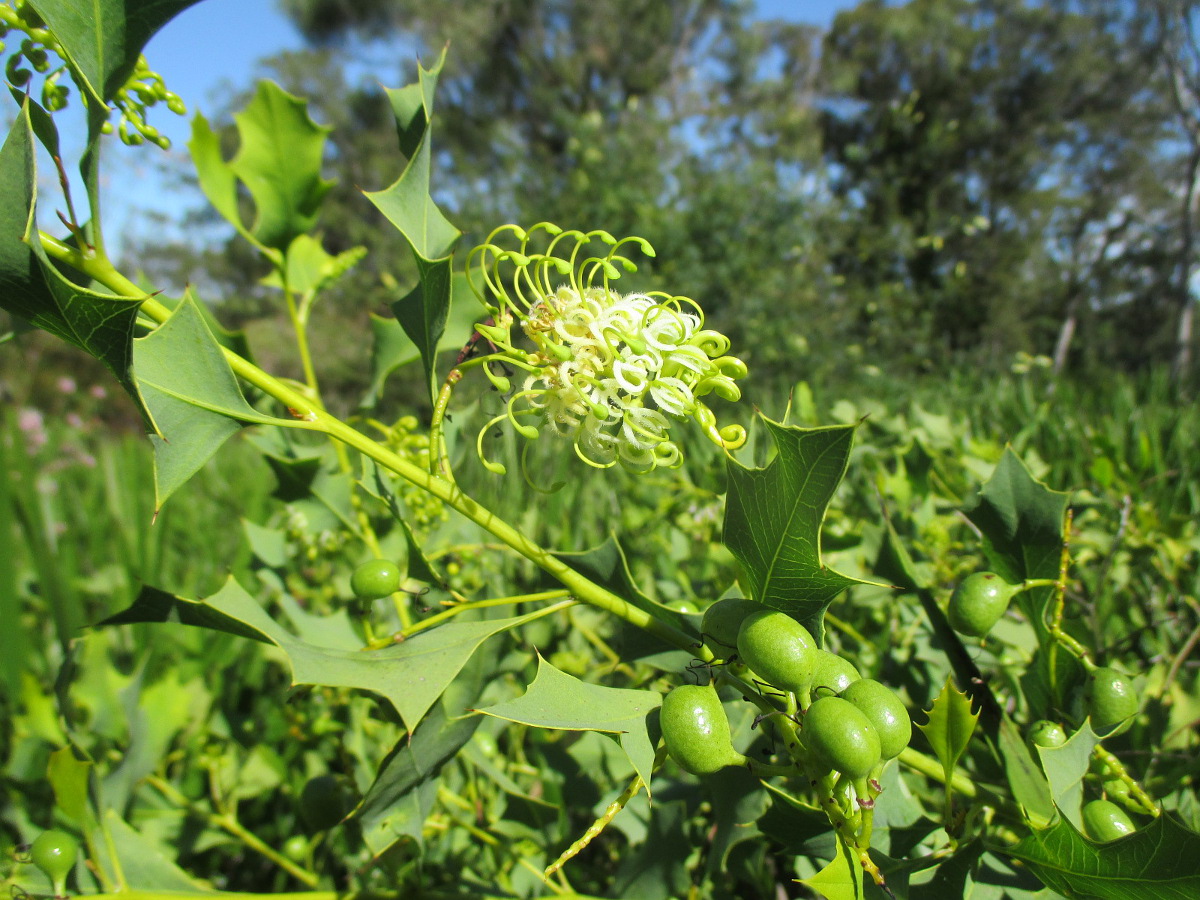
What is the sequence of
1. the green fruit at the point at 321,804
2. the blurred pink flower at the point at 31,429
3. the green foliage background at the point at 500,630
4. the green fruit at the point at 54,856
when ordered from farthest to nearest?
Result: the blurred pink flower at the point at 31,429 < the green fruit at the point at 321,804 < the green fruit at the point at 54,856 < the green foliage background at the point at 500,630

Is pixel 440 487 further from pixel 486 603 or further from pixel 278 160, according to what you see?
pixel 278 160

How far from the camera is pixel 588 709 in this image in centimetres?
34

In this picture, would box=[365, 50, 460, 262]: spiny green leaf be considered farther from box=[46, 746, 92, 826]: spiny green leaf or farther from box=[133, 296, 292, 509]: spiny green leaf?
box=[46, 746, 92, 826]: spiny green leaf

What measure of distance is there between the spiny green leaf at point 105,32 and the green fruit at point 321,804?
1.72ft

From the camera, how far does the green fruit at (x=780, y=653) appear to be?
0.98 ft

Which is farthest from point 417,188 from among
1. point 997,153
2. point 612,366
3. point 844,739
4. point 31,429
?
point 997,153

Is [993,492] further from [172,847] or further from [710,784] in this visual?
[172,847]

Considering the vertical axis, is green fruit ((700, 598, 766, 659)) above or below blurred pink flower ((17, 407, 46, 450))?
below

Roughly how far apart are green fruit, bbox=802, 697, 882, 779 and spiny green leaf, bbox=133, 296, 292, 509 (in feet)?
1.04

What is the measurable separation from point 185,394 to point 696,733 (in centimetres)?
31

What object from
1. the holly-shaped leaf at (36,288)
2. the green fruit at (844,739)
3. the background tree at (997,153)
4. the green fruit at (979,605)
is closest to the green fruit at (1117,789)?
the green fruit at (979,605)

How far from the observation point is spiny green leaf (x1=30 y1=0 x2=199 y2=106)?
1.17 ft

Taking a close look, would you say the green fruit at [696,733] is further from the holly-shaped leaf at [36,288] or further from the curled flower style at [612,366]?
the holly-shaped leaf at [36,288]

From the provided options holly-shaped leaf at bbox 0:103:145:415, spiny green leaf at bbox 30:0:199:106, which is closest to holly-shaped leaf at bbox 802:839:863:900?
holly-shaped leaf at bbox 0:103:145:415
